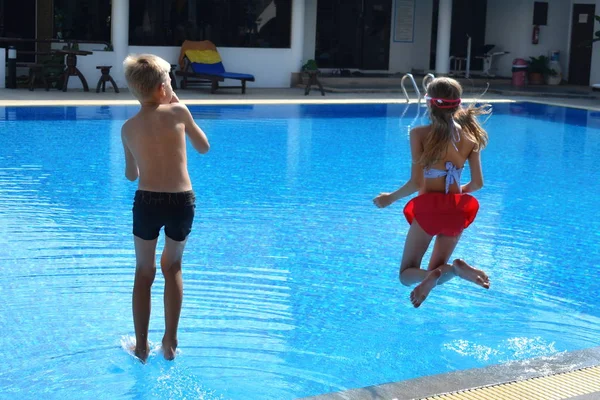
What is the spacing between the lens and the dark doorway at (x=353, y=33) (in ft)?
79.2

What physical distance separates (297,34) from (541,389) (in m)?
18.9

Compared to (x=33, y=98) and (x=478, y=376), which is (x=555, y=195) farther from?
(x=33, y=98)

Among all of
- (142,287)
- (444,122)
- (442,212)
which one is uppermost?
(444,122)

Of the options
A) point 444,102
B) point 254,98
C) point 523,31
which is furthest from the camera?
point 523,31

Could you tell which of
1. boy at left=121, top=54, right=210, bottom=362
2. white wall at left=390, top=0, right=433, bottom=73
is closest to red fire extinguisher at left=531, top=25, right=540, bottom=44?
white wall at left=390, top=0, right=433, bottom=73

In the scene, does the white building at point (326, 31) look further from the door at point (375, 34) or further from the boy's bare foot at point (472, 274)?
the boy's bare foot at point (472, 274)

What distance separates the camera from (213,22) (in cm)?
2159

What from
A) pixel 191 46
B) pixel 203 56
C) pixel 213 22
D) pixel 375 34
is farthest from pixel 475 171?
pixel 375 34

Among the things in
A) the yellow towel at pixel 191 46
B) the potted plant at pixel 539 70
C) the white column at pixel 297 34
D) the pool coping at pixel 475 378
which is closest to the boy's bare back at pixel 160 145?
the pool coping at pixel 475 378

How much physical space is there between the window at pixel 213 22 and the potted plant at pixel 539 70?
7.45 meters

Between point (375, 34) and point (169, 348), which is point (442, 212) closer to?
point (169, 348)

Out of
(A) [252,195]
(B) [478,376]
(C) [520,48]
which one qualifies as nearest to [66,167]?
(A) [252,195]

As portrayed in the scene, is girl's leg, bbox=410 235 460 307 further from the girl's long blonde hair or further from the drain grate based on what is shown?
the drain grate

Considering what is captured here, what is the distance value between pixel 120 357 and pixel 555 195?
21.8 feet
